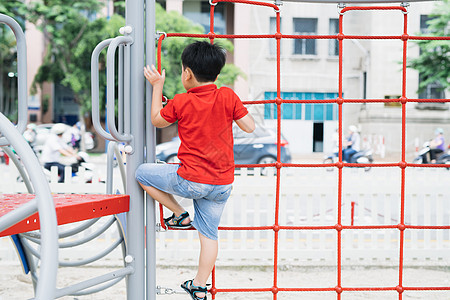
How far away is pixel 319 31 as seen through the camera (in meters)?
18.8

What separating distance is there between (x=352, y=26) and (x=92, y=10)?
30.4ft

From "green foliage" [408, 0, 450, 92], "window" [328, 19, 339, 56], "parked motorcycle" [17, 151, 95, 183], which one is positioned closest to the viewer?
"parked motorcycle" [17, 151, 95, 183]

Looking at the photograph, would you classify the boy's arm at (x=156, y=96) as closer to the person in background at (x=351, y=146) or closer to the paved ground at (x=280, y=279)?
the paved ground at (x=280, y=279)

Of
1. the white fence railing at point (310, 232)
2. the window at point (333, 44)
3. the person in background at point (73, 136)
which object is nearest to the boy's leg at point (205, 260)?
the white fence railing at point (310, 232)

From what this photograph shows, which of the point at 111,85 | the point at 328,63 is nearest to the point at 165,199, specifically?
the point at 111,85

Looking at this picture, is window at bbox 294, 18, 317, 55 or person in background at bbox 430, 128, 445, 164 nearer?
person in background at bbox 430, 128, 445, 164

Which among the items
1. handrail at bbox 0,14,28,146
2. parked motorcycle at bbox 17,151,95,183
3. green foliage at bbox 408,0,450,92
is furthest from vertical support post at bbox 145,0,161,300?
green foliage at bbox 408,0,450,92

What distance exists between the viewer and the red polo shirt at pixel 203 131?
2.10 meters

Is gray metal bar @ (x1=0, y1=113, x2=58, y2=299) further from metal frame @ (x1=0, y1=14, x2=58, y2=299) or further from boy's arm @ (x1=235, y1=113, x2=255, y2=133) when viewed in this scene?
boy's arm @ (x1=235, y1=113, x2=255, y2=133)

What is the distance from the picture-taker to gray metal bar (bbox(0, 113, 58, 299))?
4.10ft

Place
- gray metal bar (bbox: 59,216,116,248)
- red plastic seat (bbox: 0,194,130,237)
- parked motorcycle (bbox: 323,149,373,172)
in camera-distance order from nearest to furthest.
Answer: red plastic seat (bbox: 0,194,130,237)
gray metal bar (bbox: 59,216,116,248)
parked motorcycle (bbox: 323,149,373,172)

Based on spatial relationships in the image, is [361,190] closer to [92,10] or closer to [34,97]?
[92,10]

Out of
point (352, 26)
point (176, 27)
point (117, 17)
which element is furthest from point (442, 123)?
point (117, 17)

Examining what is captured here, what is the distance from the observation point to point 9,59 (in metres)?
20.9
